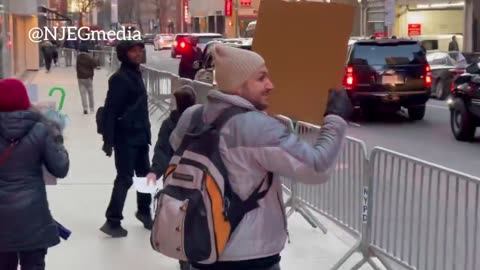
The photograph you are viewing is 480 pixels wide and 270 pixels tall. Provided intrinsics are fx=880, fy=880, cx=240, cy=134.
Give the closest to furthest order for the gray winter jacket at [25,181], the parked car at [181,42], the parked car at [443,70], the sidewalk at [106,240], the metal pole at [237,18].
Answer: the gray winter jacket at [25,181], the sidewalk at [106,240], the parked car at [443,70], the parked car at [181,42], the metal pole at [237,18]

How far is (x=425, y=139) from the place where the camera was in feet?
54.2

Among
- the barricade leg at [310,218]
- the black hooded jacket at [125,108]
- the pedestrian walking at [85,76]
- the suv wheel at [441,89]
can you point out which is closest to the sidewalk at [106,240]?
the barricade leg at [310,218]

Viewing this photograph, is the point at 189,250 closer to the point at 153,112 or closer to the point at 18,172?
the point at 18,172

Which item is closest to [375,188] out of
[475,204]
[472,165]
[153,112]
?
[475,204]

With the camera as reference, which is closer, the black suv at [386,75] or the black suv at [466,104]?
the black suv at [466,104]

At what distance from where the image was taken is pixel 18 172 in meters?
5.13

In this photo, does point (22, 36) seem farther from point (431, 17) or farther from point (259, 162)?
point (259, 162)

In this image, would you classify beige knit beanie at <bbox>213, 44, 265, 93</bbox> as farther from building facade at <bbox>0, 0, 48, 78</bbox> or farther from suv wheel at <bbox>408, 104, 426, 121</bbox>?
building facade at <bbox>0, 0, 48, 78</bbox>

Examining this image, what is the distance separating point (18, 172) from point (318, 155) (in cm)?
219

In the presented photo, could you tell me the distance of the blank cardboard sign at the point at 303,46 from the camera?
415 cm

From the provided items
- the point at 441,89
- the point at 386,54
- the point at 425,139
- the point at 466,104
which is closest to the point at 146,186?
the point at 466,104

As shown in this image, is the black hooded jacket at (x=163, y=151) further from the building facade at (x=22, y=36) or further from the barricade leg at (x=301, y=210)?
the building facade at (x=22, y=36)

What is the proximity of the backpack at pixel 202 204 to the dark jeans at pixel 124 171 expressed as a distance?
14.0 ft

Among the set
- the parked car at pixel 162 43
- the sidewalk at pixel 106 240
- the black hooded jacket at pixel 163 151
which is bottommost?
the parked car at pixel 162 43
